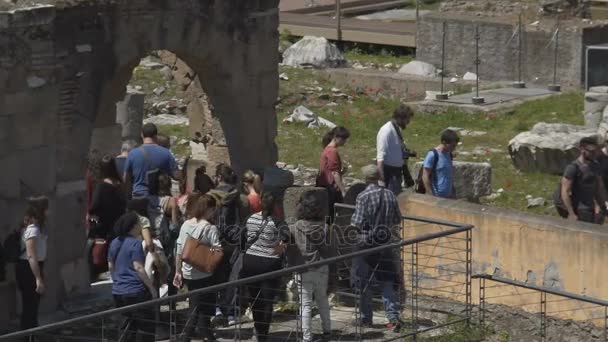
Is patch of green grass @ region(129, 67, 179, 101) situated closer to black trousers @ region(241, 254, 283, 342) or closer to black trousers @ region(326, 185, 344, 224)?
black trousers @ region(326, 185, 344, 224)

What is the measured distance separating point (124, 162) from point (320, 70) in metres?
13.2

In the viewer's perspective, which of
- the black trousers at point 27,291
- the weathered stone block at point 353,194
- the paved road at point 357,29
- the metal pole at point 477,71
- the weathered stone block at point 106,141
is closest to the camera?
the black trousers at point 27,291

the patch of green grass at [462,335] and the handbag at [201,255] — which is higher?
the handbag at [201,255]

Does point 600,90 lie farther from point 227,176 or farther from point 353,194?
point 227,176

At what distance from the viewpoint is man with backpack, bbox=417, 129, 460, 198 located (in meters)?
15.6

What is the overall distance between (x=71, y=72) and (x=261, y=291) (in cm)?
269

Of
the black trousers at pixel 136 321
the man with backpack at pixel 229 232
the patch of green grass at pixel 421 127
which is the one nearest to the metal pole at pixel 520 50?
the patch of green grass at pixel 421 127

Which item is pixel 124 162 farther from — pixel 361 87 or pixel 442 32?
pixel 442 32

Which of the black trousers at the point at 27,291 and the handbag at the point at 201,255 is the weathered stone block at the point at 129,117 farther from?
the handbag at the point at 201,255

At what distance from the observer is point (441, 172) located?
15.7m

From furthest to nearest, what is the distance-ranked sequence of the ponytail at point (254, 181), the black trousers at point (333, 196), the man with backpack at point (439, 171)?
the man with backpack at point (439, 171) < the black trousers at point (333, 196) < the ponytail at point (254, 181)

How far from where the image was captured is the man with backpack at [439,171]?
51.3 feet

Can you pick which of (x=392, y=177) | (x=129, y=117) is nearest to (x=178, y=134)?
(x=129, y=117)

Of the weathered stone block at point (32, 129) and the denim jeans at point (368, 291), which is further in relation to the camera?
the weathered stone block at point (32, 129)
